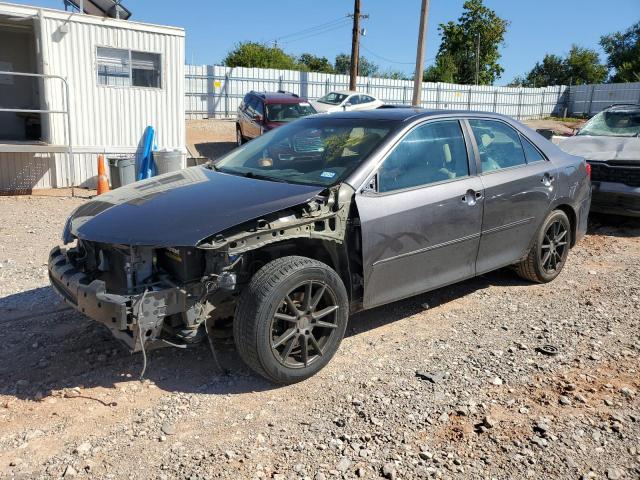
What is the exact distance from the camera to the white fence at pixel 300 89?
88.9 feet

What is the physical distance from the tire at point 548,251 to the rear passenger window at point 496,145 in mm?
710

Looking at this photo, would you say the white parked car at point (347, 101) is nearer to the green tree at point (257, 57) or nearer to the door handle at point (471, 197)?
the door handle at point (471, 197)

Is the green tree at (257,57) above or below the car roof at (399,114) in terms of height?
above

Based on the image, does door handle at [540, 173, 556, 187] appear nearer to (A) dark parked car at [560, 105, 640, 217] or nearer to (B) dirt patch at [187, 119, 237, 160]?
(A) dark parked car at [560, 105, 640, 217]

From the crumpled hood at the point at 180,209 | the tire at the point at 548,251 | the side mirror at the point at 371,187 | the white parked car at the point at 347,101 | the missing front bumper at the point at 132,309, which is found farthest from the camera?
the white parked car at the point at 347,101

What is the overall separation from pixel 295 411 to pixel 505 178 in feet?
9.11

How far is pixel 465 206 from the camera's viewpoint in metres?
4.52

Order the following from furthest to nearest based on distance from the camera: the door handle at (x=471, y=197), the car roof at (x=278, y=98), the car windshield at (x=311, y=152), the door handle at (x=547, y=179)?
the car roof at (x=278, y=98) < the door handle at (x=547, y=179) < the door handle at (x=471, y=197) < the car windshield at (x=311, y=152)

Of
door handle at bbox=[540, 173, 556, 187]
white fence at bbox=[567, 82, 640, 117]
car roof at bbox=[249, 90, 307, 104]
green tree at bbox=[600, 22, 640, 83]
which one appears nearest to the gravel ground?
door handle at bbox=[540, 173, 556, 187]

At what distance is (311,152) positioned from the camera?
14.7 feet

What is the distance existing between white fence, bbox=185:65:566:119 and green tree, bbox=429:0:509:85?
12943mm

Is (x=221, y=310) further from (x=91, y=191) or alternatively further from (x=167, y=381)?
(x=91, y=191)

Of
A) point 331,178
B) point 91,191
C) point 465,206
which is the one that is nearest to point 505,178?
point 465,206

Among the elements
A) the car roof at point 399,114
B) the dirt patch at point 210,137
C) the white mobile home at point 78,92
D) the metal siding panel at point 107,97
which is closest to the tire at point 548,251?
the car roof at point 399,114
